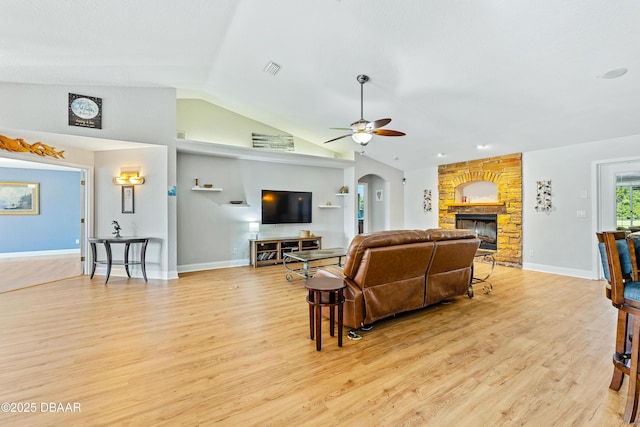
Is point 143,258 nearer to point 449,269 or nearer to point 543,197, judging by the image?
point 449,269


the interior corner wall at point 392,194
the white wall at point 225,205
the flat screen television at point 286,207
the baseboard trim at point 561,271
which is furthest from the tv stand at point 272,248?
the baseboard trim at point 561,271

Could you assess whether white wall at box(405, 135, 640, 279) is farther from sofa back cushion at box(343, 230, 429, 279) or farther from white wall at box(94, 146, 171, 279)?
white wall at box(94, 146, 171, 279)

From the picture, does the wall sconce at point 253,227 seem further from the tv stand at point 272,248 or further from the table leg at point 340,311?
the table leg at point 340,311

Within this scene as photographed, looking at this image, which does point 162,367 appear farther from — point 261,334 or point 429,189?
point 429,189

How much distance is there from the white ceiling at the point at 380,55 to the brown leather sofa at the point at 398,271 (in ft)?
7.02

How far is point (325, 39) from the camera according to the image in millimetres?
3502

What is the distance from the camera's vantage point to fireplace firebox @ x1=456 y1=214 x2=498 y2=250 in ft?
20.5

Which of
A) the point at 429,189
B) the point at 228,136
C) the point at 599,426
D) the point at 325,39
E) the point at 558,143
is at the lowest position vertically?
the point at 599,426

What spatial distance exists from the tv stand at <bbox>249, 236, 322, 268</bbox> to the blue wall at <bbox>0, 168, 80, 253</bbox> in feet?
17.4

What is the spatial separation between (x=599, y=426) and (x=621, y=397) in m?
0.42

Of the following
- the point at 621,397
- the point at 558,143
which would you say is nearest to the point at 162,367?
the point at 621,397

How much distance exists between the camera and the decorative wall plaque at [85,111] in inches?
171

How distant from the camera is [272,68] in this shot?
4.31m

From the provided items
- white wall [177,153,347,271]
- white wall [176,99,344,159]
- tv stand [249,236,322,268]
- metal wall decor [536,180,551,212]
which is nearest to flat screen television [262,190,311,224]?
white wall [177,153,347,271]
